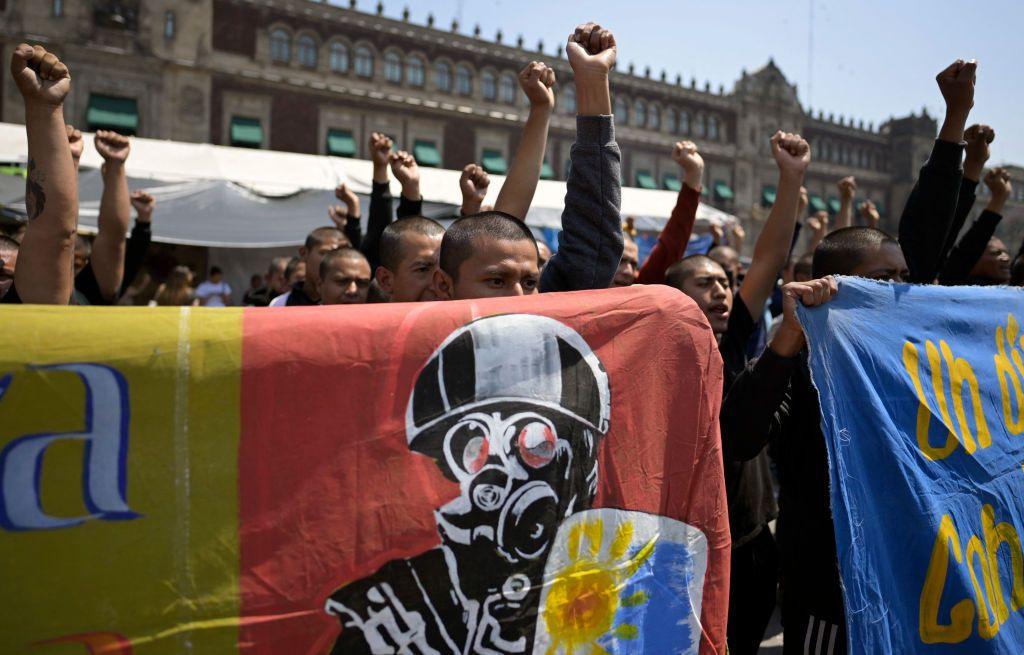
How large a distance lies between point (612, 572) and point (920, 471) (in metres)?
0.92

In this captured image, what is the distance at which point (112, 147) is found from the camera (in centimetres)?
284

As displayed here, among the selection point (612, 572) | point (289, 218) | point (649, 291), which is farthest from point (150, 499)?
point (289, 218)

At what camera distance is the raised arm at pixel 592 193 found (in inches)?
76.5

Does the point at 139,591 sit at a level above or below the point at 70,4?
below

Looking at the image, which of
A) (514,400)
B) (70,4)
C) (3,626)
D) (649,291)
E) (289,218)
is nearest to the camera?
(3,626)

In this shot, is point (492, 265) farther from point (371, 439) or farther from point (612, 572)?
point (612, 572)

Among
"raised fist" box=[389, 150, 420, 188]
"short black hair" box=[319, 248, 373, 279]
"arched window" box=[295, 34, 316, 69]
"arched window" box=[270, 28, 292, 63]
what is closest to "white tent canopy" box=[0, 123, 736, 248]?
"raised fist" box=[389, 150, 420, 188]

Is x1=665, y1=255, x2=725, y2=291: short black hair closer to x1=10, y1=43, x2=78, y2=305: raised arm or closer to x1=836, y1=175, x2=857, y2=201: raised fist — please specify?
x1=10, y1=43, x2=78, y2=305: raised arm

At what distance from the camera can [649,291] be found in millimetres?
1730

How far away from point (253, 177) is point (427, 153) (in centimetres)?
2240

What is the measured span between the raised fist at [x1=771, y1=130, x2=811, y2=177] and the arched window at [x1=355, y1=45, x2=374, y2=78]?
95.0 feet

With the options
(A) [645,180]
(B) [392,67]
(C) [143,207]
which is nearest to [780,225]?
(C) [143,207]

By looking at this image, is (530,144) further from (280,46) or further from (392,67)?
(392,67)

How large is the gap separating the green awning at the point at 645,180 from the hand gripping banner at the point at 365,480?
34924 millimetres
